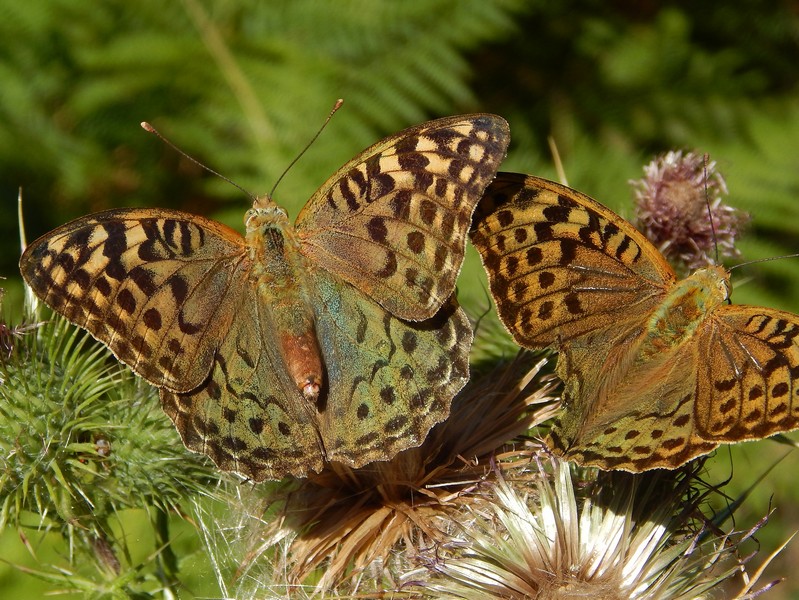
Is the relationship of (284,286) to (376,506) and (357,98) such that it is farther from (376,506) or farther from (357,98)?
(357,98)

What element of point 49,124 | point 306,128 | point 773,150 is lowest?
point 49,124

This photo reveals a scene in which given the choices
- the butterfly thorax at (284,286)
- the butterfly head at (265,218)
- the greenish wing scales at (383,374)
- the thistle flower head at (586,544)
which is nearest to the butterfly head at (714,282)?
the thistle flower head at (586,544)

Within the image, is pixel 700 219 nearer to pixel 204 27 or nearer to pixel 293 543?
pixel 293 543

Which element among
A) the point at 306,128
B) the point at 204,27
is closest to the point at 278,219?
the point at 306,128

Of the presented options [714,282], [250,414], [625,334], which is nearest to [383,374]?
[250,414]

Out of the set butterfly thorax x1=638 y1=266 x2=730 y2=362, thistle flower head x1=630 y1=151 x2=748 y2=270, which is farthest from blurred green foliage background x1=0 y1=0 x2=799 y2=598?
butterfly thorax x1=638 y1=266 x2=730 y2=362

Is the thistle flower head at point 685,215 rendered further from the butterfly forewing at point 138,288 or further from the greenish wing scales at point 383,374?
the butterfly forewing at point 138,288
